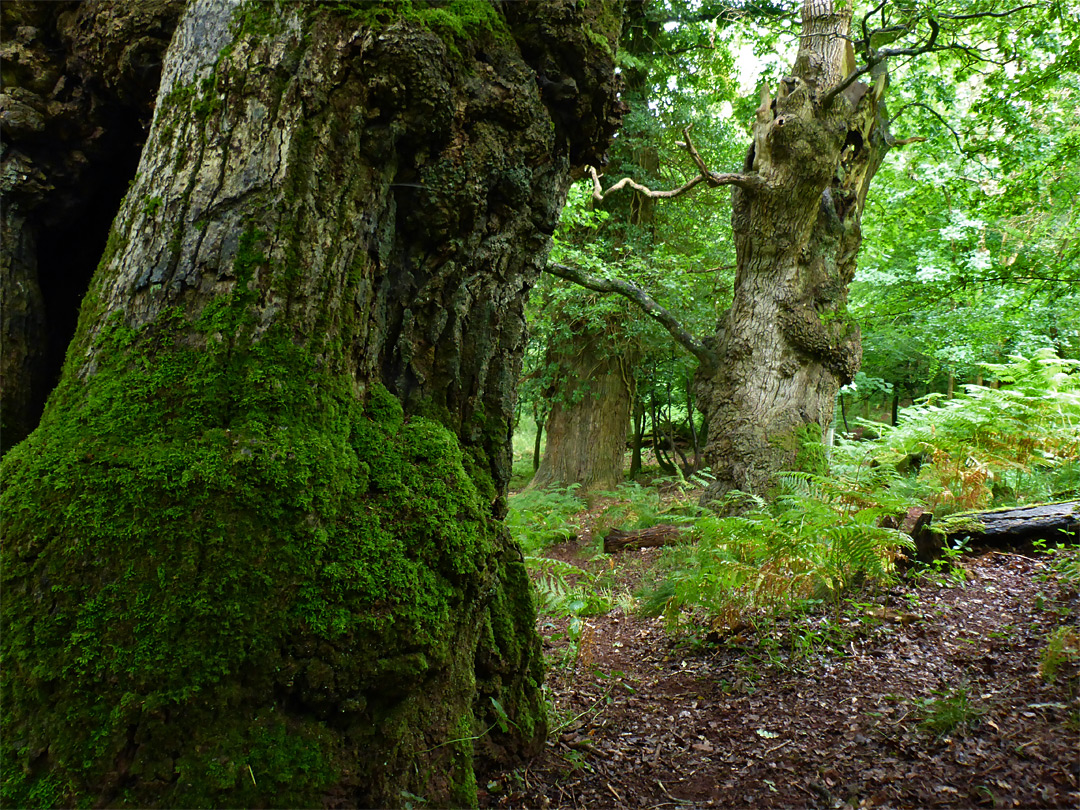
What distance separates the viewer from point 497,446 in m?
2.79

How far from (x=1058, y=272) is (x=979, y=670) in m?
4.46

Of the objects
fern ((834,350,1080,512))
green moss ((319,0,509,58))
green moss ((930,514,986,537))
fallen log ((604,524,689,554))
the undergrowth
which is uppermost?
green moss ((319,0,509,58))

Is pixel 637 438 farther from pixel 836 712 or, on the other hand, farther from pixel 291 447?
pixel 291 447

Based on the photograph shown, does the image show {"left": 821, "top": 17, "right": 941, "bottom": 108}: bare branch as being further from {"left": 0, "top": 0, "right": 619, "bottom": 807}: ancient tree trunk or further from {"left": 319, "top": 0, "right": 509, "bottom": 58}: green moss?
{"left": 319, "top": 0, "right": 509, "bottom": 58}: green moss

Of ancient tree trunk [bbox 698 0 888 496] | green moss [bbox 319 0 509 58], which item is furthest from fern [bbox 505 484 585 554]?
green moss [bbox 319 0 509 58]

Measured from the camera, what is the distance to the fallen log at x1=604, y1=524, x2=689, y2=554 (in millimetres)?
7602

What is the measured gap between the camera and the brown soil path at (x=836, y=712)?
2277 millimetres

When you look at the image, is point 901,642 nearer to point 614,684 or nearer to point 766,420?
point 614,684

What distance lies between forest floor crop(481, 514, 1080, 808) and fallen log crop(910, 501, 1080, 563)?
27 cm

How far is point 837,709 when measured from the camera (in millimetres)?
2959

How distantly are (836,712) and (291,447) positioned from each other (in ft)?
9.22

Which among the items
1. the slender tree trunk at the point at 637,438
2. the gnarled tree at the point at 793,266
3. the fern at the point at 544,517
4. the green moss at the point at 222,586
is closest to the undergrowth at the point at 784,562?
the green moss at the point at 222,586

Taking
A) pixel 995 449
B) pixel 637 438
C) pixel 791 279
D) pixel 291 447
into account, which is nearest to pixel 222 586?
pixel 291 447

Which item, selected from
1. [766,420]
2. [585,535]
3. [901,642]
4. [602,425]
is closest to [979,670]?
[901,642]
